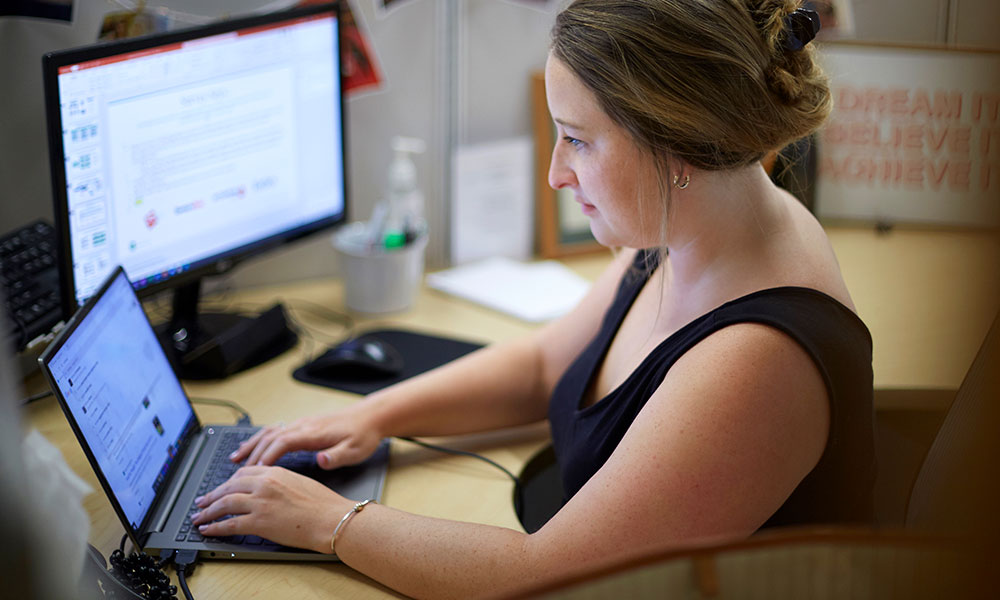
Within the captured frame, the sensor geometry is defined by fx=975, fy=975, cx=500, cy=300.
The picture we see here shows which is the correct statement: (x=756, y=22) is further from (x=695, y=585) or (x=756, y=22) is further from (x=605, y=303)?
(x=695, y=585)

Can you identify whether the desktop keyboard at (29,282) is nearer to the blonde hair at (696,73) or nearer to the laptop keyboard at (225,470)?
the laptop keyboard at (225,470)

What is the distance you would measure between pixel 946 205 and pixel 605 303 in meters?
0.82

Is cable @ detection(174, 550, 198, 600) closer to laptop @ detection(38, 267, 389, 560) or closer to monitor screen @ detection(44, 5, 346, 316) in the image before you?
laptop @ detection(38, 267, 389, 560)

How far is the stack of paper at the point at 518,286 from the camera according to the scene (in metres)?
1.65

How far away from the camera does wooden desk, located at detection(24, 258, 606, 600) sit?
3.18ft

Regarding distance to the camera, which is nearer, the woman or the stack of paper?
the woman

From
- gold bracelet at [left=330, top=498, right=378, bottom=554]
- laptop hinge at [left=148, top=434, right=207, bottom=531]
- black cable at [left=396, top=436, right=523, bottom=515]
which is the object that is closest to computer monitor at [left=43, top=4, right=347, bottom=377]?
laptop hinge at [left=148, top=434, right=207, bottom=531]

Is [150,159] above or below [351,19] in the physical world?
below

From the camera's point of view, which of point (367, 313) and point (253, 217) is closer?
point (253, 217)

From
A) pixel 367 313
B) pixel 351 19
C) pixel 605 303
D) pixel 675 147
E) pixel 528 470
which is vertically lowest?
pixel 528 470

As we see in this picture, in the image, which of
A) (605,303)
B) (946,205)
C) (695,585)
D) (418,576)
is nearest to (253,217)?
(605,303)

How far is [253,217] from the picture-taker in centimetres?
147

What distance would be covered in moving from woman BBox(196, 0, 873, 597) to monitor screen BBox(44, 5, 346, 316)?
0.41 metres

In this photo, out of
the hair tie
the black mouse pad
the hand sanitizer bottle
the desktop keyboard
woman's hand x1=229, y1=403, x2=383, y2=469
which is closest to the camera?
the hair tie
